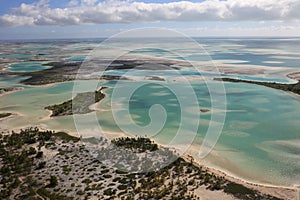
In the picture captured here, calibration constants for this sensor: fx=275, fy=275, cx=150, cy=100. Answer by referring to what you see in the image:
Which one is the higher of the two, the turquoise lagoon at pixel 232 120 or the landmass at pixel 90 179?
the turquoise lagoon at pixel 232 120

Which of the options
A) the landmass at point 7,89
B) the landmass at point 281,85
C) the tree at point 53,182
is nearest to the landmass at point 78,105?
the landmass at point 7,89

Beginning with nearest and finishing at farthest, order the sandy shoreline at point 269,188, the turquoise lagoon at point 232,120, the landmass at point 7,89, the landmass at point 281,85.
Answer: the sandy shoreline at point 269,188 < the turquoise lagoon at point 232,120 < the landmass at point 281,85 < the landmass at point 7,89

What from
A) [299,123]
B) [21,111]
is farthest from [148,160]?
[21,111]

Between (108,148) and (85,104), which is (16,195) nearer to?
(108,148)

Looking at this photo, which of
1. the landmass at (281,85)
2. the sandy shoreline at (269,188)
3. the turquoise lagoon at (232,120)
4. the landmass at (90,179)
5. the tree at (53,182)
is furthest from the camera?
the landmass at (281,85)

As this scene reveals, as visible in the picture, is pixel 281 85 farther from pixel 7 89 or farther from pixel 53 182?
pixel 7 89

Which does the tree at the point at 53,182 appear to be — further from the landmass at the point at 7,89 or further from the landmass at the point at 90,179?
the landmass at the point at 7,89

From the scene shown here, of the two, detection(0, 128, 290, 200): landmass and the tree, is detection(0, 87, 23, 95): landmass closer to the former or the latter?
detection(0, 128, 290, 200): landmass

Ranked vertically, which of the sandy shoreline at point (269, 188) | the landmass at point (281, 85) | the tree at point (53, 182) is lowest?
the sandy shoreline at point (269, 188)
